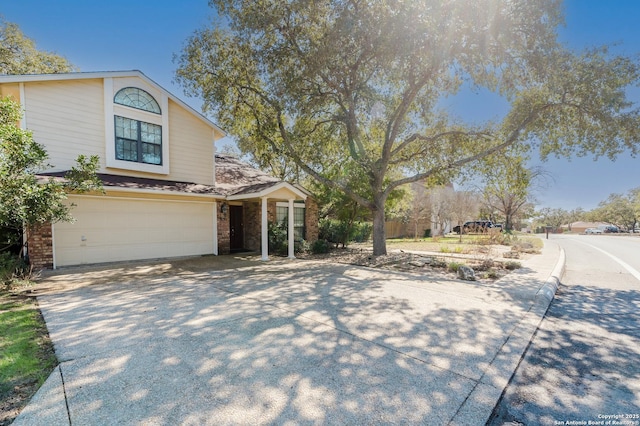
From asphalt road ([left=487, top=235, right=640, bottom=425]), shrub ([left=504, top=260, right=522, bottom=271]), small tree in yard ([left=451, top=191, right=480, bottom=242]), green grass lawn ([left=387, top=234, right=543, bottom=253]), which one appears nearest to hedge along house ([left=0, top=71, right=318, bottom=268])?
green grass lawn ([left=387, top=234, right=543, bottom=253])

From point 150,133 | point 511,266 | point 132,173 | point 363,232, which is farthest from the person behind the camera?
point 363,232

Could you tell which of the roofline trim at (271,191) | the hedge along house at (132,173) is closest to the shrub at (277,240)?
the hedge along house at (132,173)

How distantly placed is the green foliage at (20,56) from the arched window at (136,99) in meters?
8.11

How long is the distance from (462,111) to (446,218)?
52.9 feet

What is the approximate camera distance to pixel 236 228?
14.3m

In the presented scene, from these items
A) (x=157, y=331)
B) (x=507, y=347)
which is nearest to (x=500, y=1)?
(x=507, y=347)

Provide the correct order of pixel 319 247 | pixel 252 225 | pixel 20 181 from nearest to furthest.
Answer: pixel 20 181, pixel 319 247, pixel 252 225

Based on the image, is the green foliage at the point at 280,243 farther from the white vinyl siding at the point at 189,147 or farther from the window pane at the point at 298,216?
the white vinyl siding at the point at 189,147

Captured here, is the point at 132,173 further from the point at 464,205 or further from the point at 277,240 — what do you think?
the point at 464,205

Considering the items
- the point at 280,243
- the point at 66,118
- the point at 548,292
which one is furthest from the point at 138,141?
the point at 548,292

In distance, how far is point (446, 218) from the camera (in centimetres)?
2667

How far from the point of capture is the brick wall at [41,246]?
865 cm

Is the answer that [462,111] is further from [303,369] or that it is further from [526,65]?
[303,369]

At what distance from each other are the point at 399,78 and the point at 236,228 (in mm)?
9569
